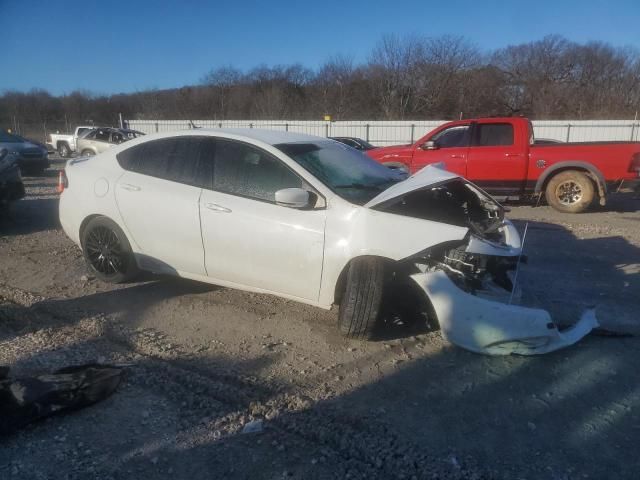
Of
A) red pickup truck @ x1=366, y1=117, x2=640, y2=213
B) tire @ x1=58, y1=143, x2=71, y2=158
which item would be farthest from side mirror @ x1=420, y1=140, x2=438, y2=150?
tire @ x1=58, y1=143, x2=71, y2=158

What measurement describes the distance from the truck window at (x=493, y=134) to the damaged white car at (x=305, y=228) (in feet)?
19.2

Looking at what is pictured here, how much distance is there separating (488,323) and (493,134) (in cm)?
761

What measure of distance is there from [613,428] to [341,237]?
2.08 metres

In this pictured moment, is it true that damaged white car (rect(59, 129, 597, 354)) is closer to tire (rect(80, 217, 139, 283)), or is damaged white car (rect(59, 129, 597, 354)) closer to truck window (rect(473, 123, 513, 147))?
tire (rect(80, 217, 139, 283))

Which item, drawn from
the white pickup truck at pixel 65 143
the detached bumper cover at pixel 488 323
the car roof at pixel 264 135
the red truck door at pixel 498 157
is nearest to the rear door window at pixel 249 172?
the car roof at pixel 264 135

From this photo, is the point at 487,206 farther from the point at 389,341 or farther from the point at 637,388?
the point at 637,388

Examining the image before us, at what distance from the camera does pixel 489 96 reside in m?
45.0

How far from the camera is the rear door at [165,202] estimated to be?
4.42 meters

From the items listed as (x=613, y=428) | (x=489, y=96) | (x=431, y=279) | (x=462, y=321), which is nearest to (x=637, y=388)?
(x=613, y=428)

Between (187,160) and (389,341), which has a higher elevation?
(187,160)

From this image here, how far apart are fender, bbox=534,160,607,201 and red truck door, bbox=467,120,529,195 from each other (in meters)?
0.32

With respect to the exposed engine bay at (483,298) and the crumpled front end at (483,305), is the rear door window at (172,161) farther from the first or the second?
the crumpled front end at (483,305)

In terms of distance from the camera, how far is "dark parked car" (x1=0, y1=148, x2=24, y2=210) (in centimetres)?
792

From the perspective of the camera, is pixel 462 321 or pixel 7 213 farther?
pixel 7 213
